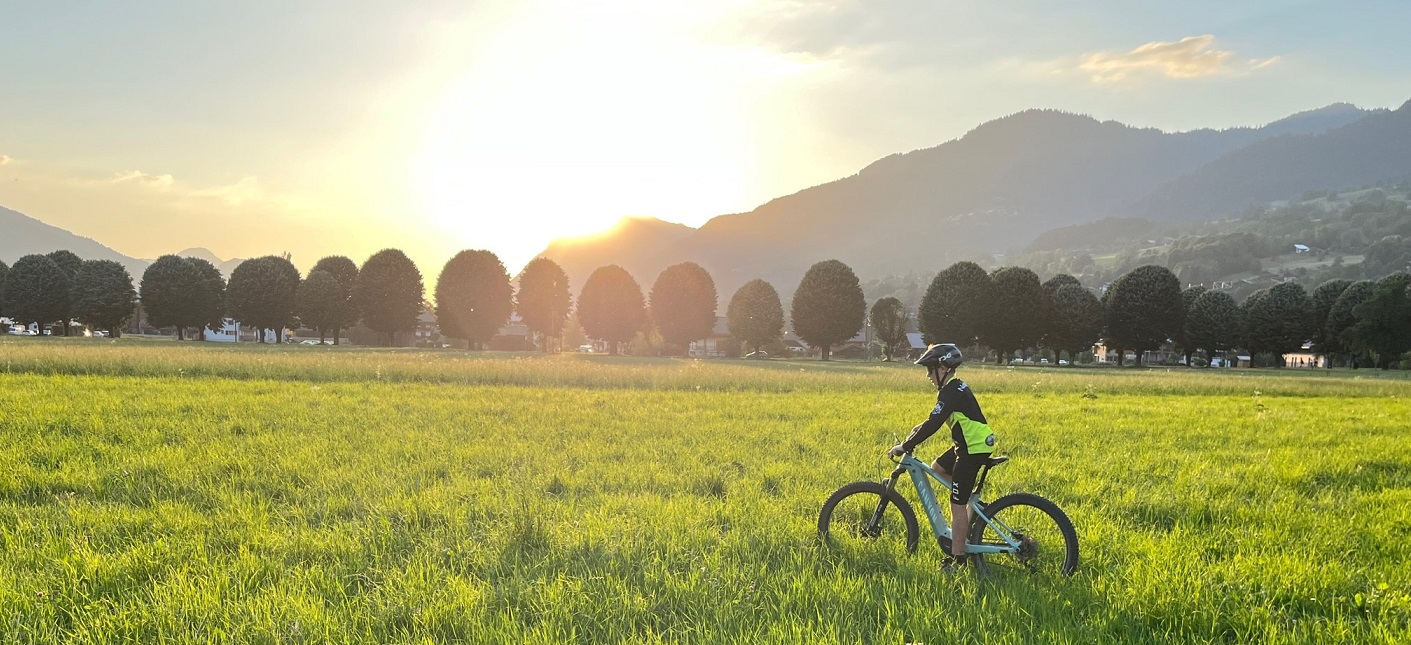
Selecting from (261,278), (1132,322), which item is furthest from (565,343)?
(1132,322)

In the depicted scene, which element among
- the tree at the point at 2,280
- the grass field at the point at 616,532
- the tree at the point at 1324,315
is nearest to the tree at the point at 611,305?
the tree at the point at 2,280

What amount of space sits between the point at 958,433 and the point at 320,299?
99.0 meters

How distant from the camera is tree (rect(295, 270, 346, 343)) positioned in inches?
3537

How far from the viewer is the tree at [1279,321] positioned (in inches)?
3546

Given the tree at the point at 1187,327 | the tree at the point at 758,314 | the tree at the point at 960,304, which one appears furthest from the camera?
the tree at the point at 758,314

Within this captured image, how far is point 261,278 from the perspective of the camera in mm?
89875

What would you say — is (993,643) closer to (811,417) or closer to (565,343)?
(811,417)

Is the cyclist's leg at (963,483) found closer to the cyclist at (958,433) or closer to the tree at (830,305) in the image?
the cyclist at (958,433)

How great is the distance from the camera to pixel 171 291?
299ft

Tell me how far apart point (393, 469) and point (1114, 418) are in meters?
20.2

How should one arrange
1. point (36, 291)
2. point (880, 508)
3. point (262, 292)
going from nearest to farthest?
point (880, 508) < point (36, 291) < point (262, 292)

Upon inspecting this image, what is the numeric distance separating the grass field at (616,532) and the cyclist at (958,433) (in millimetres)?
684

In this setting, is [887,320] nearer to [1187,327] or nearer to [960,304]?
[960,304]

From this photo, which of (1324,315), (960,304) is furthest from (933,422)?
(1324,315)
